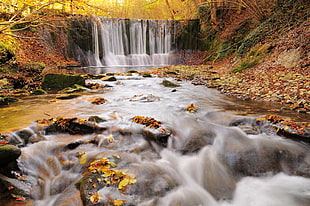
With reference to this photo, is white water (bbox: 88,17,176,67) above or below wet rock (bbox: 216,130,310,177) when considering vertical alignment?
above

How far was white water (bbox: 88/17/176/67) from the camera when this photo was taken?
17719 mm

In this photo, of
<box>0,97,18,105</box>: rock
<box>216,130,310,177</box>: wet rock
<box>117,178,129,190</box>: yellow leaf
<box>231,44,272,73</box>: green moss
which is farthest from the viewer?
<box>231,44,272,73</box>: green moss

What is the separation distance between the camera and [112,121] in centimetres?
396

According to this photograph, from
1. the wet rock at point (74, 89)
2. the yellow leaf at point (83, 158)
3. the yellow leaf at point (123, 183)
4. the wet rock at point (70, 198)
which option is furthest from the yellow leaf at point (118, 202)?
the wet rock at point (74, 89)

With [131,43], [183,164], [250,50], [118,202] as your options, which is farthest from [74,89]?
[131,43]

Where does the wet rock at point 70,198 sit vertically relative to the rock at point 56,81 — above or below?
below

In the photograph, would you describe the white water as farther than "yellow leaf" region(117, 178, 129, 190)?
Yes

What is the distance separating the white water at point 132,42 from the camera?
58.1 feet

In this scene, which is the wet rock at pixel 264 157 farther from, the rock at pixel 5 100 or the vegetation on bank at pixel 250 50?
the rock at pixel 5 100

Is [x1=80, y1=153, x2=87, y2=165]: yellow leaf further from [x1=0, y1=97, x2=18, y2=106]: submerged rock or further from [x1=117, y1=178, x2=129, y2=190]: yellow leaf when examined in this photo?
[x1=0, y1=97, x2=18, y2=106]: submerged rock

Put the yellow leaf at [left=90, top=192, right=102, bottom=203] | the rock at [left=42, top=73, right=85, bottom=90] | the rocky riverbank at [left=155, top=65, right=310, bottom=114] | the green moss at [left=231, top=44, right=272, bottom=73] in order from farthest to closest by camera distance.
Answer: the green moss at [left=231, top=44, right=272, bottom=73] < the rock at [left=42, top=73, right=85, bottom=90] < the rocky riverbank at [left=155, top=65, right=310, bottom=114] < the yellow leaf at [left=90, top=192, right=102, bottom=203]

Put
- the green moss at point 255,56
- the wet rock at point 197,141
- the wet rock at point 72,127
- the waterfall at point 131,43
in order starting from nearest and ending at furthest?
the wet rock at point 197,141, the wet rock at point 72,127, the green moss at point 255,56, the waterfall at point 131,43

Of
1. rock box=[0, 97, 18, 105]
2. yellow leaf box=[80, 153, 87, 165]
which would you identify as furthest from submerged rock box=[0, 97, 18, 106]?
yellow leaf box=[80, 153, 87, 165]

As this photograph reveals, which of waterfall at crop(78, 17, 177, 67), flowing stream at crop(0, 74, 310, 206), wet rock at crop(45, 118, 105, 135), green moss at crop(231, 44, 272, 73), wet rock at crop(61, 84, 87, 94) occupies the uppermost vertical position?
waterfall at crop(78, 17, 177, 67)
